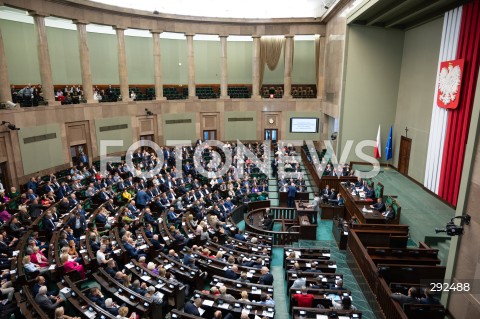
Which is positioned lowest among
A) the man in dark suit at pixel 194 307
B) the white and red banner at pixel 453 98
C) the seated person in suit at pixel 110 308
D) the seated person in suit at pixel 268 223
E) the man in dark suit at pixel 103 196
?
the seated person in suit at pixel 268 223

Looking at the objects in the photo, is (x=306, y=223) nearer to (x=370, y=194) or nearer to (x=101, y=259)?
(x=370, y=194)

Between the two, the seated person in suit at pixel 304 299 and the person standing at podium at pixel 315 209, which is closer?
the seated person in suit at pixel 304 299

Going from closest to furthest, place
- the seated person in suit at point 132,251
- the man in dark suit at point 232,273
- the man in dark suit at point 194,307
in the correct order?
the man in dark suit at point 194,307, the man in dark suit at point 232,273, the seated person in suit at point 132,251

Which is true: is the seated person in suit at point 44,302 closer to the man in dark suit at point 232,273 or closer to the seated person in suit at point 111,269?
the seated person in suit at point 111,269

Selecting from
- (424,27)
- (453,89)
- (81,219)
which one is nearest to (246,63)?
(424,27)

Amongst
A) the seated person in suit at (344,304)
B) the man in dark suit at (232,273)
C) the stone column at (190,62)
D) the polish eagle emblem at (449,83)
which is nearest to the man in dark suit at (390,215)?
the polish eagle emblem at (449,83)

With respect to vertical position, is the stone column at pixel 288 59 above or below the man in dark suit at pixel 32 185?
above

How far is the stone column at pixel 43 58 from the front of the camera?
15719 mm

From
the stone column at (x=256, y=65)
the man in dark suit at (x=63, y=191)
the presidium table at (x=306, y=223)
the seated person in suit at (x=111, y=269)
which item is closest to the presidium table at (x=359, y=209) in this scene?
the presidium table at (x=306, y=223)

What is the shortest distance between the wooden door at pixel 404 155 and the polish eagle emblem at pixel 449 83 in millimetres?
3232

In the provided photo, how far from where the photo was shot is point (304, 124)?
80.4 ft

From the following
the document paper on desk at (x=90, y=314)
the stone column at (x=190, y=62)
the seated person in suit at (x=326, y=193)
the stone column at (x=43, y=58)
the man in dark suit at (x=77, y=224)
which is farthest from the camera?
the stone column at (x=190, y=62)

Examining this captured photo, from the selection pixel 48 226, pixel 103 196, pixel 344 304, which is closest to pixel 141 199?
pixel 103 196

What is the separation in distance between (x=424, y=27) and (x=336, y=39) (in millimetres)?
6049
